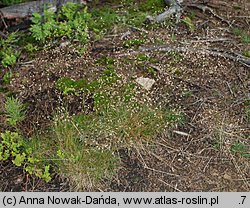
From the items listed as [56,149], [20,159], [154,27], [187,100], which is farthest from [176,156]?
[154,27]

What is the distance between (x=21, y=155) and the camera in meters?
3.62

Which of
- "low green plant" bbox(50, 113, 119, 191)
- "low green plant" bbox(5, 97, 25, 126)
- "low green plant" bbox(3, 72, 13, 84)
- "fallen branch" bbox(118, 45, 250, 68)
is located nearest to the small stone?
"fallen branch" bbox(118, 45, 250, 68)

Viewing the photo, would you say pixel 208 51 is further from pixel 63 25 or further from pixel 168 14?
pixel 63 25

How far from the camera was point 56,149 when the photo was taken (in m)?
3.65

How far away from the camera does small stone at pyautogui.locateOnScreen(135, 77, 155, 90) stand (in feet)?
13.8

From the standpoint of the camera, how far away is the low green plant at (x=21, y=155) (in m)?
3.49

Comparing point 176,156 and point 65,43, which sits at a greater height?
point 65,43

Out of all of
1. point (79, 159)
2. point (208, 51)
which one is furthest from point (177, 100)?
point (79, 159)

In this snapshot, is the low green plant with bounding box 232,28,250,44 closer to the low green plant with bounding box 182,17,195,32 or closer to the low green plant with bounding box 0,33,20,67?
the low green plant with bounding box 182,17,195,32

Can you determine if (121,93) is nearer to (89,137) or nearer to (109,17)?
(89,137)

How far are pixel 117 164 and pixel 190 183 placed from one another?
58 centimetres

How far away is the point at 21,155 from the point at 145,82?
4.38 feet

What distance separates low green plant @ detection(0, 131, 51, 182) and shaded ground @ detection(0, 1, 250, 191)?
0.23 ft

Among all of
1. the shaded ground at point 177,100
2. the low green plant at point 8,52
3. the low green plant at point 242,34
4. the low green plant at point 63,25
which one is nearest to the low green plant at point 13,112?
the shaded ground at point 177,100
